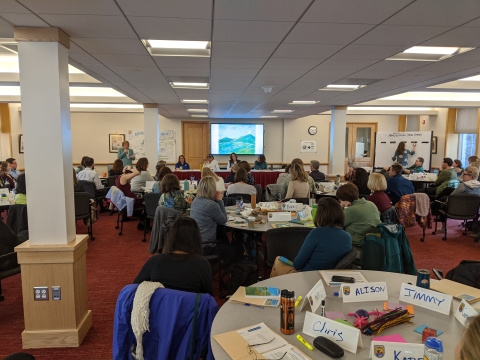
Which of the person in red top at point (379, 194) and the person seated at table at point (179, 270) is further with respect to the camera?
the person in red top at point (379, 194)

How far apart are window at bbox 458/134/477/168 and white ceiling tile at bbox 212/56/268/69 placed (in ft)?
32.3

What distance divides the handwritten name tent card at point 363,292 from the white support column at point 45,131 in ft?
7.02

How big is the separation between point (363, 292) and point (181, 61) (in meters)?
3.13

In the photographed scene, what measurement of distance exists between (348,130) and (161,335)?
42.4ft

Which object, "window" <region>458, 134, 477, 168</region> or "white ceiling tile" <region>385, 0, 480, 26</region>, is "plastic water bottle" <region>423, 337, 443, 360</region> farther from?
"window" <region>458, 134, 477, 168</region>

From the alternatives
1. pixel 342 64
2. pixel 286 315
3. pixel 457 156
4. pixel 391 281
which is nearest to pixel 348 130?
pixel 457 156

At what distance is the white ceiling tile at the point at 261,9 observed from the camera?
86.6 inches

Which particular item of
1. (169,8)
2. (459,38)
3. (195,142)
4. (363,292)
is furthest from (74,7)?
(195,142)

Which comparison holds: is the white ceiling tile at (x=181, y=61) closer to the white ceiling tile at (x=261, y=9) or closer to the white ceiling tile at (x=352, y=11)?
the white ceiling tile at (x=261, y=9)

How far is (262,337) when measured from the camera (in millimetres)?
1521

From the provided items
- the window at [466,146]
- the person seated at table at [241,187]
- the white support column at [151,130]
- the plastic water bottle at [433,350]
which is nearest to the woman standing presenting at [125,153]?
the white support column at [151,130]

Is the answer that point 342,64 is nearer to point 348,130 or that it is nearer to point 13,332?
point 13,332

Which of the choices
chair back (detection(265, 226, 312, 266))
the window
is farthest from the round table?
the window

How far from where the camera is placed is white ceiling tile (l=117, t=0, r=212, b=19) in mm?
2199
